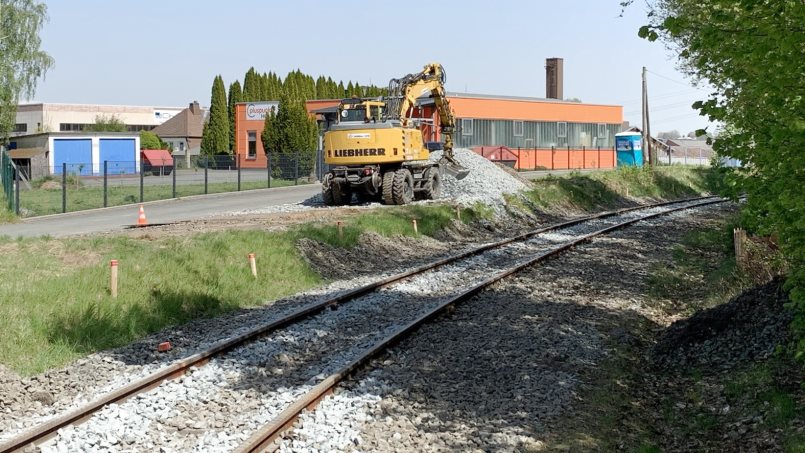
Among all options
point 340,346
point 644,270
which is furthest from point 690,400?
point 644,270

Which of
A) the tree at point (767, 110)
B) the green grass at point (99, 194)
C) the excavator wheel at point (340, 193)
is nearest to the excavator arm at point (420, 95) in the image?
the excavator wheel at point (340, 193)

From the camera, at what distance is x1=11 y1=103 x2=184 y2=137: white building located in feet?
333

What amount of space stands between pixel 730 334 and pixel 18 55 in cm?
5219

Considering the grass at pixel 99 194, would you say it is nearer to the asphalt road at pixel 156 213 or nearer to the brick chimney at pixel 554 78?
the asphalt road at pixel 156 213

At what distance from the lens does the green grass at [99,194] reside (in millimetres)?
32250

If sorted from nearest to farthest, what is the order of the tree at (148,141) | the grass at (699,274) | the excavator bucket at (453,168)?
1. the grass at (699,274)
2. the excavator bucket at (453,168)
3. the tree at (148,141)

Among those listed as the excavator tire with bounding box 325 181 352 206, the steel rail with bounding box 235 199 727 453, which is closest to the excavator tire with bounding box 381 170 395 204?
the excavator tire with bounding box 325 181 352 206

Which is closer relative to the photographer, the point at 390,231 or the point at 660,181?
the point at 390,231

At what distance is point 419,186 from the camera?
3119 cm

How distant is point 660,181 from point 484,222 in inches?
863

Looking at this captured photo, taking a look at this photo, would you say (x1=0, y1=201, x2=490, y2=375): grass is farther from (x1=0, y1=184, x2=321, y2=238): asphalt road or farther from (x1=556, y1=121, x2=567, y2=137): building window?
(x1=556, y1=121, x2=567, y2=137): building window

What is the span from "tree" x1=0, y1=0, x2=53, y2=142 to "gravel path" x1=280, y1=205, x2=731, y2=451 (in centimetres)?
4439

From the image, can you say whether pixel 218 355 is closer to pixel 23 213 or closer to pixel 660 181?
pixel 23 213

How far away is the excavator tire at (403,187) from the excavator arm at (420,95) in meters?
1.61
